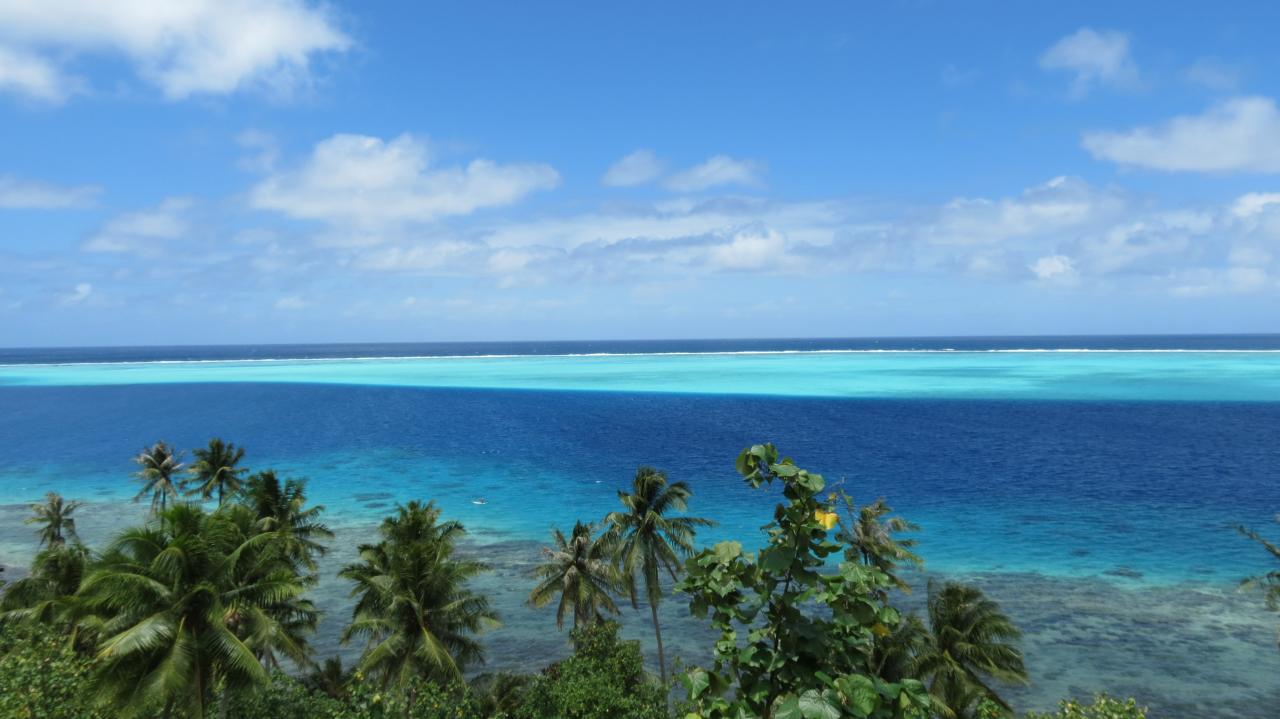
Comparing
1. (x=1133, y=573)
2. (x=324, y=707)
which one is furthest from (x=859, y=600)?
(x=1133, y=573)

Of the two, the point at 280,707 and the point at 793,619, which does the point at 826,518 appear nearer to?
the point at 793,619

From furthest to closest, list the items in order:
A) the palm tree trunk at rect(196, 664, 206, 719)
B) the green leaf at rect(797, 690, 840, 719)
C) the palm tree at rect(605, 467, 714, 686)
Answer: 1. the palm tree at rect(605, 467, 714, 686)
2. the palm tree trunk at rect(196, 664, 206, 719)
3. the green leaf at rect(797, 690, 840, 719)

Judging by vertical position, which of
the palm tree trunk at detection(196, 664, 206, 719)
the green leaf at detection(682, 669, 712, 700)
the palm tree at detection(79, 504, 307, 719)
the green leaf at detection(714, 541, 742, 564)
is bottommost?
the palm tree trunk at detection(196, 664, 206, 719)

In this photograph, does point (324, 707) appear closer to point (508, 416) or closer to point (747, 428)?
point (747, 428)

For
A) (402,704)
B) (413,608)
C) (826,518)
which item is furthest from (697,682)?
(413,608)

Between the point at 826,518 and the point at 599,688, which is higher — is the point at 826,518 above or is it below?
above

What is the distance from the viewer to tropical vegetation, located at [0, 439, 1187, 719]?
812 centimetres

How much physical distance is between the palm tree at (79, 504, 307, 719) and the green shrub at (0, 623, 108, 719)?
6.29ft

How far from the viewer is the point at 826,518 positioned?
762 centimetres

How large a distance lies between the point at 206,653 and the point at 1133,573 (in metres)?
64.8

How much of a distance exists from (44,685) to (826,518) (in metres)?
29.5

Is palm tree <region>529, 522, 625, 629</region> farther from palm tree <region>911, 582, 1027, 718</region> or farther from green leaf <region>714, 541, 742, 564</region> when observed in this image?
green leaf <region>714, 541, 742, 564</region>

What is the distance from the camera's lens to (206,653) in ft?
69.1

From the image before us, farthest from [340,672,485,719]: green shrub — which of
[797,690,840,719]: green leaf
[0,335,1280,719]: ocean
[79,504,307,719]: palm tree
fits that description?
[797,690,840,719]: green leaf
